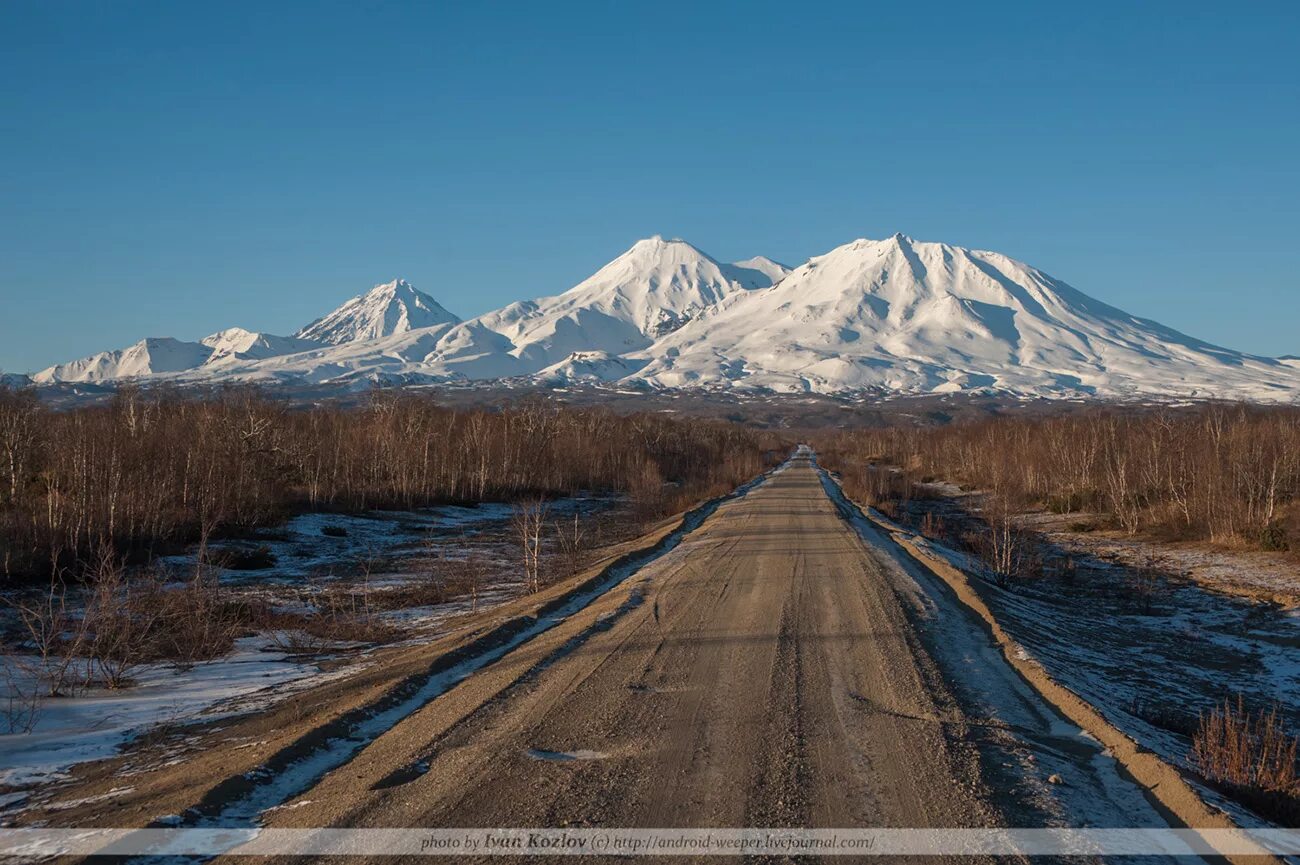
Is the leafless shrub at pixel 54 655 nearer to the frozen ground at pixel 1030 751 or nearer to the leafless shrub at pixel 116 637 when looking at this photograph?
the leafless shrub at pixel 116 637

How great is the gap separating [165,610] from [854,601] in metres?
10.0

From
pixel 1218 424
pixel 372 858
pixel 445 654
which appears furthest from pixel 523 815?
pixel 1218 424

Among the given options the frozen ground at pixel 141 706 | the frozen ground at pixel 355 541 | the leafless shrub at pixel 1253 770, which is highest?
the leafless shrub at pixel 1253 770

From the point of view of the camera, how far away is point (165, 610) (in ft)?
37.9

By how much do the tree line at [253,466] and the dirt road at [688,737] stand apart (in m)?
6.31

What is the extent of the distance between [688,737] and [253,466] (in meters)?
25.4

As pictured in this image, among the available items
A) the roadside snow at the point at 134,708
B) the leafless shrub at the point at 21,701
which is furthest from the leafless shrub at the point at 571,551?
the leafless shrub at the point at 21,701

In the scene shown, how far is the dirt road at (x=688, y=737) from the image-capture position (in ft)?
18.5

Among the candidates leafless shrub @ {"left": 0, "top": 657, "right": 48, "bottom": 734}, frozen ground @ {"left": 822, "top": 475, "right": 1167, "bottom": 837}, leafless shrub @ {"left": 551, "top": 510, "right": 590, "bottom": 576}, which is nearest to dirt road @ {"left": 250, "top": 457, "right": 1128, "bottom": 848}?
frozen ground @ {"left": 822, "top": 475, "right": 1167, "bottom": 837}

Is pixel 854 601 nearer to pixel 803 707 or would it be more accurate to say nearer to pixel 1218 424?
pixel 803 707

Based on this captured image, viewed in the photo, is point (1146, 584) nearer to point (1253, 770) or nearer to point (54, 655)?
point (1253, 770)

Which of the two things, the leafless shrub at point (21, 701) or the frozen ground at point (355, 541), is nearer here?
the leafless shrub at point (21, 701)

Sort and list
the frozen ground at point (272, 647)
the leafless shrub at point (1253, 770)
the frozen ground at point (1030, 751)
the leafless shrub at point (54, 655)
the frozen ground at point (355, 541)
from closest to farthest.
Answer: the frozen ground at point (1030, 751) → the leafless shrub at point (1253, 770) → the frozen ground at point (272, 647) → the leafless shrub at point (54, 655) → the frozen ground at point (355, 541)

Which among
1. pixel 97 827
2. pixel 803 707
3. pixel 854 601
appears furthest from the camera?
pixel 854 601
